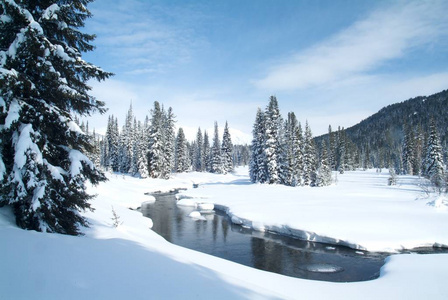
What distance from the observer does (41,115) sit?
28.7ft

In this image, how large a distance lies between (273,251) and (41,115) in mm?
14010

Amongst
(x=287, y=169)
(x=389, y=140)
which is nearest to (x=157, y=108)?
(x=287, y=169)

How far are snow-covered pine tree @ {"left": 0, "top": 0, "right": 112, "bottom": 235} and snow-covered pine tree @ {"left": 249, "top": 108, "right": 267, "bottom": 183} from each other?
41.2m

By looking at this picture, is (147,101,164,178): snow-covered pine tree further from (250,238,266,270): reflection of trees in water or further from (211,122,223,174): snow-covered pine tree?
(250,238,266,270): reflection of trees in water

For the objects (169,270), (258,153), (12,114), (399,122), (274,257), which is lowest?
(274,257)

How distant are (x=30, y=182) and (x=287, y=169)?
44.7m

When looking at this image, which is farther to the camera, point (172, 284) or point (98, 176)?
point (98, 176)

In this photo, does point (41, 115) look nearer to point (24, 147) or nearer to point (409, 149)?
point (24, 147)

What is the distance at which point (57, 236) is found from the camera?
7922 mm

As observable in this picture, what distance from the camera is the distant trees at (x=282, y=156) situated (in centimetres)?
4812

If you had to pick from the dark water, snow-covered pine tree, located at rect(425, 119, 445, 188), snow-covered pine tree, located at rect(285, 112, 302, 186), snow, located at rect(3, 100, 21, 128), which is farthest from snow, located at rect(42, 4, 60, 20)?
snow-covered pine tree, located at rect(425, 119, 445, 188)

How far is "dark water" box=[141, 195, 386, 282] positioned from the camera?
45.5 feet

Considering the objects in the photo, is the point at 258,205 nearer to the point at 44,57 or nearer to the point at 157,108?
the point at 44,57

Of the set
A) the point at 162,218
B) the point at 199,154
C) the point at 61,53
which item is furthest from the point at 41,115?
the point at 199,154
